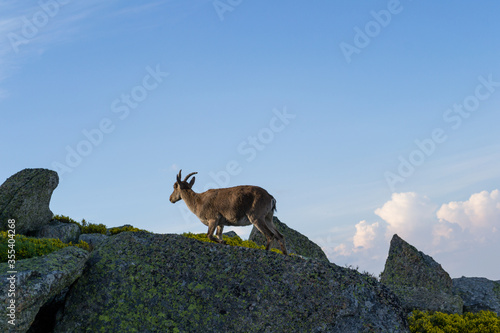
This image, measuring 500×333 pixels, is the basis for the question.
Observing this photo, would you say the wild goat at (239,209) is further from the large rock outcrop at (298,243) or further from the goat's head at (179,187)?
the large rock outcrop at (298,243)

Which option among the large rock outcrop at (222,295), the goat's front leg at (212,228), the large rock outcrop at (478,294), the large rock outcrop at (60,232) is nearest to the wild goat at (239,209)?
the goat's front leg at (212,228)

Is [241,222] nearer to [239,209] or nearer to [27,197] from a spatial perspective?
[239,209]

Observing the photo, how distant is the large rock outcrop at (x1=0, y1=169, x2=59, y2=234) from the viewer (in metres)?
19.8

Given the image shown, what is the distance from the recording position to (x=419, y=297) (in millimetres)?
14719

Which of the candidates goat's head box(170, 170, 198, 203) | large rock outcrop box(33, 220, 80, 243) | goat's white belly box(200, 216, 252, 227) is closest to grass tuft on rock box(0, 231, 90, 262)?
→ goat's white belly box(200, 216, 252, 227)

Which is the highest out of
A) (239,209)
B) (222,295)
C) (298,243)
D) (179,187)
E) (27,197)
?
(179,187)

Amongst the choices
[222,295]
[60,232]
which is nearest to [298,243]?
[60,232]

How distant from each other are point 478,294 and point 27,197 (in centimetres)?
1786

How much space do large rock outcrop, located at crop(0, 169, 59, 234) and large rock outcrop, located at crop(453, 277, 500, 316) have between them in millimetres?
16691

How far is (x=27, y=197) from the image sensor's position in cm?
2006

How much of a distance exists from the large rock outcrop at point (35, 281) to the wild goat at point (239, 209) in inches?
266

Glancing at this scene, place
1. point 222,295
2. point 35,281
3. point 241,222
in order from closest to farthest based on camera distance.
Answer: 1. point 35,281
2. point 222,295
3. point 241,222

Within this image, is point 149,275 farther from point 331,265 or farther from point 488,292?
point 488,292

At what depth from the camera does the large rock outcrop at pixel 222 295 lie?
930cm
